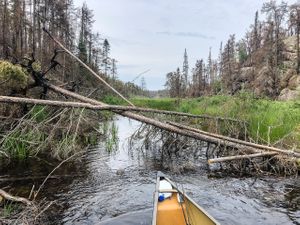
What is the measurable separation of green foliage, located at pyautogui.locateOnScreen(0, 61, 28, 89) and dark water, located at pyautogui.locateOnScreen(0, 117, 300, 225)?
2695 millimetres

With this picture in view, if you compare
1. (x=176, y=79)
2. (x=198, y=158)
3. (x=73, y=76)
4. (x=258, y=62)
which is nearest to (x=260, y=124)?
(x=198, y=158)

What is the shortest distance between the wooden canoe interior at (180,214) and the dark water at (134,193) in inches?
44.5

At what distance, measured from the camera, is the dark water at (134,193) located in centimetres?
655

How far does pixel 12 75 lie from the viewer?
10281 millimetres

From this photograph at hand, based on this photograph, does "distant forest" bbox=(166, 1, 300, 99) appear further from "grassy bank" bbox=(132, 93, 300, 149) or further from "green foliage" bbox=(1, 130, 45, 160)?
"green foliage" bbox=(1, 130, 45, 160)

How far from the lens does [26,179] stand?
8.66m

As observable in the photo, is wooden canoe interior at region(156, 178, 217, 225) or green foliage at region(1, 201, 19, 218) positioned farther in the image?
green foliage at region(1, 201, 19, 218)

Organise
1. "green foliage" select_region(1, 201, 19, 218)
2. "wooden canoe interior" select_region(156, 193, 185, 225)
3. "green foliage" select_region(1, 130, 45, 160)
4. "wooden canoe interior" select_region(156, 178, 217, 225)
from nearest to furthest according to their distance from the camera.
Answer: "wooden canoe interior" select_region(156, 178, 217, 225) → "wooden canoe interior" select_region(156, 193, 185, 225) → "green foliage" select_region(1, 201, 19, 218) → "green foliage" select_region(1, 130, 45, 160)

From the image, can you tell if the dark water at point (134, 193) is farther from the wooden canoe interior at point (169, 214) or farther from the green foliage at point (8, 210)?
the wooden canoe interior at point (169, 214)

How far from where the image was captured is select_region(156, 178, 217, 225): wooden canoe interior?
499cm

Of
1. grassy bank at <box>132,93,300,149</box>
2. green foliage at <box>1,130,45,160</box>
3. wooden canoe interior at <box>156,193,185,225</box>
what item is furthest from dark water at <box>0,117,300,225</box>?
grassy bank at <box>132,93,300,149</box>

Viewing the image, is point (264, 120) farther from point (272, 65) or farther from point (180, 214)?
point (272, 65)

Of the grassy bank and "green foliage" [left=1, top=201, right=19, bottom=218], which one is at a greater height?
the grassy bank

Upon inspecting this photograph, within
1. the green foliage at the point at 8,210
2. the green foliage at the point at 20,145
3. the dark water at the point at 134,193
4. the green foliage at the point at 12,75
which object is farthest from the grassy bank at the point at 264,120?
the green foliage at the point at 12,75
